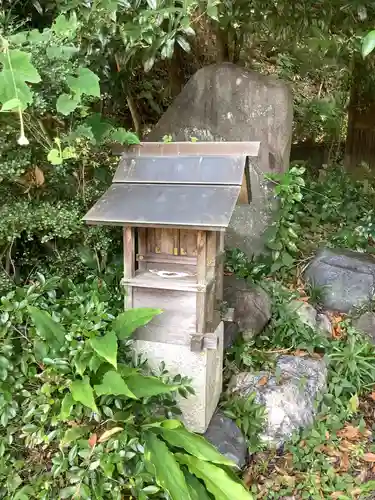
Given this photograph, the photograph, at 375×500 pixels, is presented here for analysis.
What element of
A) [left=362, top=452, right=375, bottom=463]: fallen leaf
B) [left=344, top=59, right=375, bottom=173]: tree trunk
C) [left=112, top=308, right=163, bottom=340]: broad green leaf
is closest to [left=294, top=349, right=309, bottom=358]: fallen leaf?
[left=362, top=452, right=375, bottom=463]: fallen leaf

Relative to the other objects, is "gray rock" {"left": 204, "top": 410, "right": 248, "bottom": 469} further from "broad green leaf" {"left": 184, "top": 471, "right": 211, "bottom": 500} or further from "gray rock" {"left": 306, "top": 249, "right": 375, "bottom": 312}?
"gray rock" {"left": 306, "top": 249, "right": 375, "bottom": 312}

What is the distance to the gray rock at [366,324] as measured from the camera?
4738mm

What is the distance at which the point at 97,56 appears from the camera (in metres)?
3.99

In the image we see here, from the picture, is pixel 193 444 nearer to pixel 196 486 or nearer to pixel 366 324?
pixel 196 486

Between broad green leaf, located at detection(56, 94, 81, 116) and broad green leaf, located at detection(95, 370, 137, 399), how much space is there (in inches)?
59.9

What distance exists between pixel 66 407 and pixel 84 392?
149 millimetres

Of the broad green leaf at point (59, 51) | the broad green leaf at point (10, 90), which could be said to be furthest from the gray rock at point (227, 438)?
the broad green leaf at point (59, 51)

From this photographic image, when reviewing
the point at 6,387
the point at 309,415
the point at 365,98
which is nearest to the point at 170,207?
the point at 6,387

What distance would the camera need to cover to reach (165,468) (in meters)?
2.59

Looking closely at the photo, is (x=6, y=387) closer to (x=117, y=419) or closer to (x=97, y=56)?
(x=117, y=419)

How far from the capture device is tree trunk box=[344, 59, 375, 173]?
731 centimetres

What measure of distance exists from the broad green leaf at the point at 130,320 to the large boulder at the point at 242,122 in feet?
8.15

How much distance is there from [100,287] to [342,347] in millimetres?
2484

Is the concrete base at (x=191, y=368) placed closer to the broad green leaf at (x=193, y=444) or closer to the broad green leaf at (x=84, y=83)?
the broad green leaf at (x=193, y=444)
